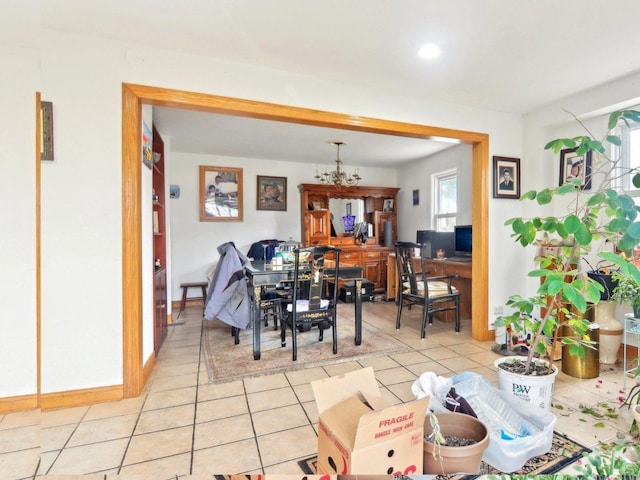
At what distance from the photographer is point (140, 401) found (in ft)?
6.65

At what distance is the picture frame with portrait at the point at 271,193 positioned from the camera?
5.25 metres

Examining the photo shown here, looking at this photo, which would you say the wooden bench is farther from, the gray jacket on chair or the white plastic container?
the white plastic container

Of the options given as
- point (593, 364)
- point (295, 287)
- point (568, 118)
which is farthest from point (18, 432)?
point (568, 118)

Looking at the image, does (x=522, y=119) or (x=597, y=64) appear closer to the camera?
(x=597, y=64)

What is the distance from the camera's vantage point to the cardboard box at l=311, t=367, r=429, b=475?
1080mm

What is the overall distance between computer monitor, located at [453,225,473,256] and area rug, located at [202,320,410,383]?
161 cm

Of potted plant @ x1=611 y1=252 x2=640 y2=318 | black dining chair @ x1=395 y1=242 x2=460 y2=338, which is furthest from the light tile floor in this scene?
black dining chair @ x1=395 y1=242 x2=460 y2=338

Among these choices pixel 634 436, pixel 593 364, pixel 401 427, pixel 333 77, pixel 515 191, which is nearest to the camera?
pixel 401 427

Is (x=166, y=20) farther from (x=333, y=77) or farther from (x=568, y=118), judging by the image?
(x=568, y=118)

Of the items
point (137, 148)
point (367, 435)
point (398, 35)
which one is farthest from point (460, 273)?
point (137, 148)

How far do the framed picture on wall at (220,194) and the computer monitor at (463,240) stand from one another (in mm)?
3209

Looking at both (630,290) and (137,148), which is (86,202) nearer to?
(137,148)

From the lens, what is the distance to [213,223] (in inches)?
199

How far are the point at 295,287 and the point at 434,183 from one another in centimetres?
346
